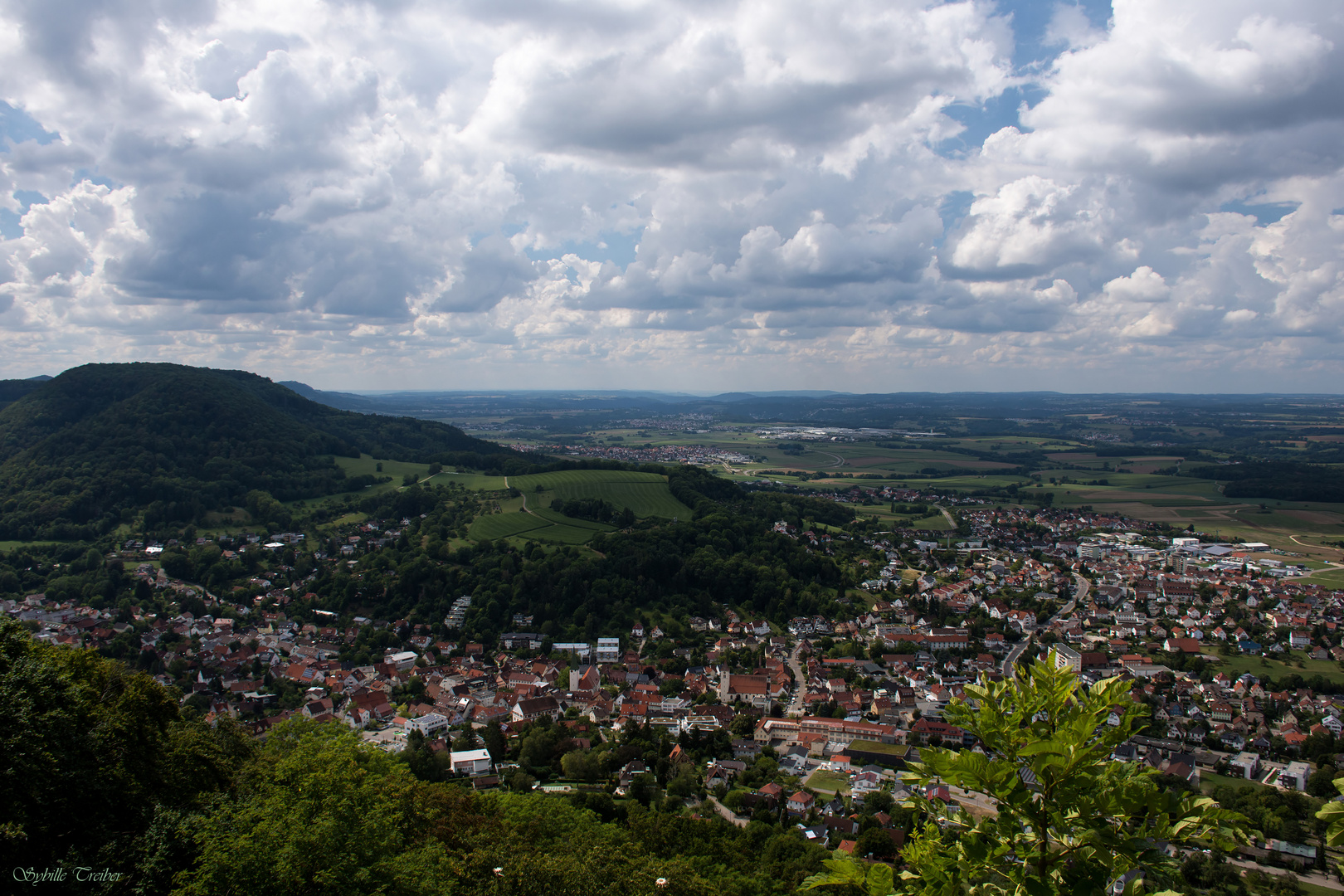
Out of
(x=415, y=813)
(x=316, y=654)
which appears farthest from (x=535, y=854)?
(x=316, y=654)

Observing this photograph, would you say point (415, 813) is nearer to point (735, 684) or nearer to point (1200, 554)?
point (735, 684)

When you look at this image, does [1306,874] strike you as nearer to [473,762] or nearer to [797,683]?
[797,683]

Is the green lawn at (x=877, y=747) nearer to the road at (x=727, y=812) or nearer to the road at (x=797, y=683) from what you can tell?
the road at (x=797, y=683)

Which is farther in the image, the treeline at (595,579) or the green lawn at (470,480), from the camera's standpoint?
the green lawn at (470,480)

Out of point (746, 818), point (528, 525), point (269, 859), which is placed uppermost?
point (269, 859)

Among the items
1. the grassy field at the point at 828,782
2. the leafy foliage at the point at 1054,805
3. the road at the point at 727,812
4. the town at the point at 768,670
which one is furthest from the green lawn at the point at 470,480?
the leafy foliage at the point at 1054,805

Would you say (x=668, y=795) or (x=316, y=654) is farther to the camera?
(x=316, y=654)
